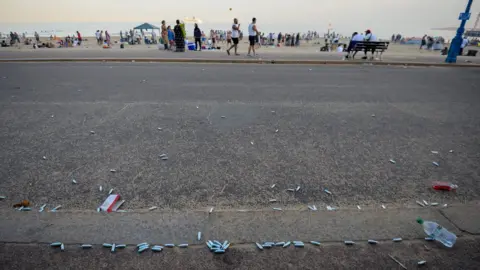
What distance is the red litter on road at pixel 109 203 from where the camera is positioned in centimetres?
264

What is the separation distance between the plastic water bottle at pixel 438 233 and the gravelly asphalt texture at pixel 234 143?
1.30ft

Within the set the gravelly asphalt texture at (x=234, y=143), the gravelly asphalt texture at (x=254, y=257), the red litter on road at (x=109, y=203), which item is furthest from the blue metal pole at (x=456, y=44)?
the red litter on road at (x=109, y=203)

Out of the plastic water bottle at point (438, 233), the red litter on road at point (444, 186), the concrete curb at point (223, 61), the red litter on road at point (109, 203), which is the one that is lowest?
the red litter on road at point (109, 203)

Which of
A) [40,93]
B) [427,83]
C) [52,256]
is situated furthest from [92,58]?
[427,83]

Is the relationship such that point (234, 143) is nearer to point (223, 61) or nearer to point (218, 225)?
point (218, 225)

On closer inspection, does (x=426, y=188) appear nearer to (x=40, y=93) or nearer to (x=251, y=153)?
(x=251, y=153)

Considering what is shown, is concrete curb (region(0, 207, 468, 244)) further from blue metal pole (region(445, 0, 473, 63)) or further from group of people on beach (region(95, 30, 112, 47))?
group of people on beach (region(95, 30, 112, 47))

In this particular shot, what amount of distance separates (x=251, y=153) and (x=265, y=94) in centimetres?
370

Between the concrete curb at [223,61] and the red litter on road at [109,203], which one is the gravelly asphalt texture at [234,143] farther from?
the concrete curb at [223,61]

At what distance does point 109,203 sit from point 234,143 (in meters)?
2.07

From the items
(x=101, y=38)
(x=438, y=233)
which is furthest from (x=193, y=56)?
(x=101, y=38)

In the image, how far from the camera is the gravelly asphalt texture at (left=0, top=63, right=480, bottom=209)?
9.77ft

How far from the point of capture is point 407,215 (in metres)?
2.58

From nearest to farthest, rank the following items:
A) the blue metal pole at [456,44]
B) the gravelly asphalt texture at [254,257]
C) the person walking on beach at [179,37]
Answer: the gravelly asphalt texture at [254,257] < the blue metal pole at [456,44] < the person walking on beach at [179,37]
